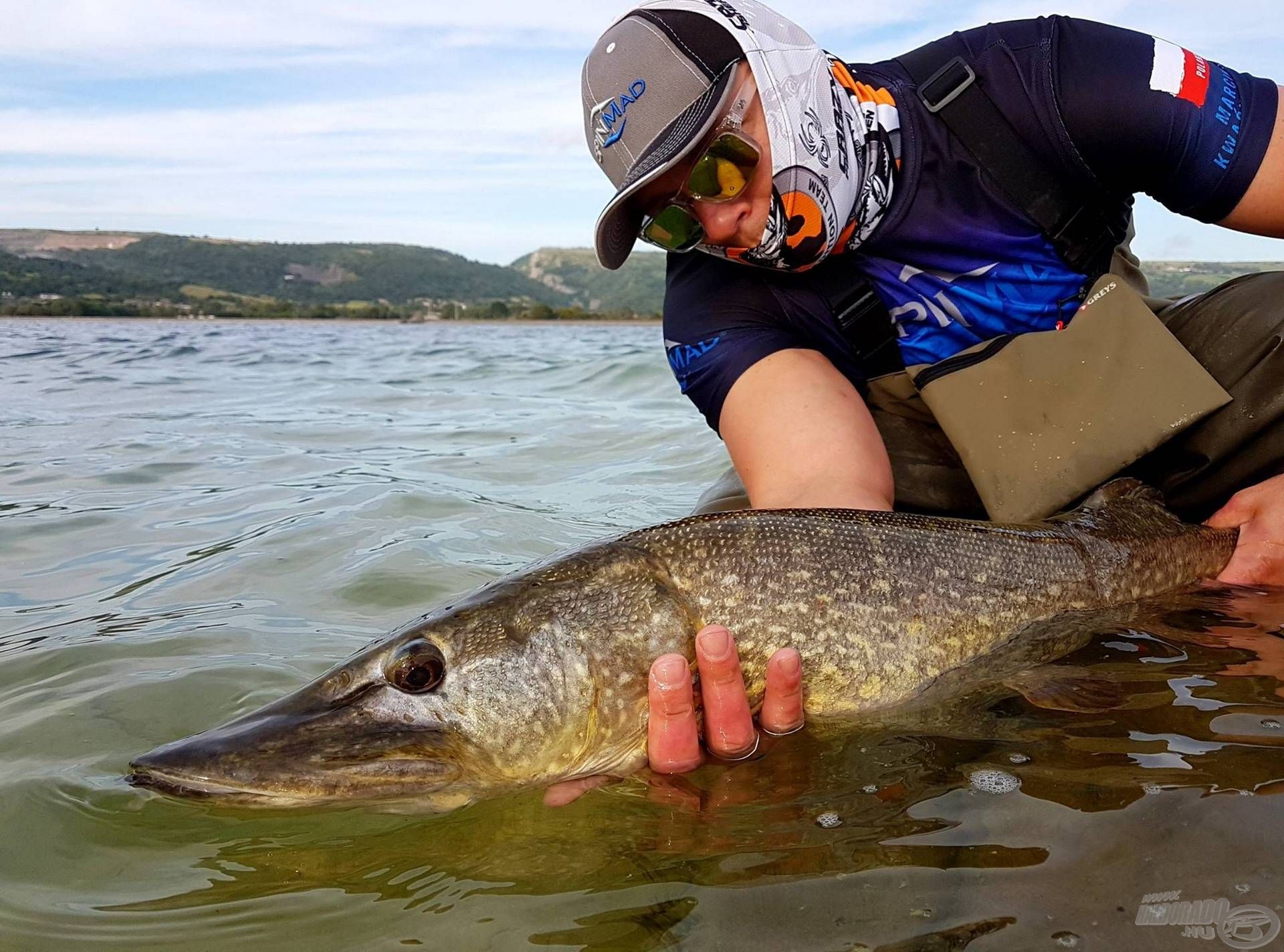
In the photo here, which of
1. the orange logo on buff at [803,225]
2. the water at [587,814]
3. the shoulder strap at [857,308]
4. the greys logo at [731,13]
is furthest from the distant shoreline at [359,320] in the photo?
the orange logo on buff at [803,225]

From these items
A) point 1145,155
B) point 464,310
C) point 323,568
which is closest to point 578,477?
point 323,568

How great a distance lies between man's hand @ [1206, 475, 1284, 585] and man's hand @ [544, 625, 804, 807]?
1.91 metres

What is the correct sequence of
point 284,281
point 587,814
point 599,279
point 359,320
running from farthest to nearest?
point 599,279 → point 284,281 → point 359,320 → point 587,814

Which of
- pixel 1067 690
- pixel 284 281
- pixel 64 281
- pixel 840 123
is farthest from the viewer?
pixel 284 281

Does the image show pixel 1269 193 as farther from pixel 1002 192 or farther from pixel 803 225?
Result: pixel 803 225

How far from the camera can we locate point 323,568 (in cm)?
494

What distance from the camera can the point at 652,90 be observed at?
3225 millimetres

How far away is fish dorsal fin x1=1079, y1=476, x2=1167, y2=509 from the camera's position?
3.43 m

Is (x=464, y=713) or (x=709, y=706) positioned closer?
(x=464, y=713)

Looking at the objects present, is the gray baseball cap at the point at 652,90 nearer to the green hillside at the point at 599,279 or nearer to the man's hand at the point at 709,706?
the man's hand at the point at 709,706

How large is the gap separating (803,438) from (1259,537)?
1.65 m

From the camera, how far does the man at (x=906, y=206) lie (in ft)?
10.7

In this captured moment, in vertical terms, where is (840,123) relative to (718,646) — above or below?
above

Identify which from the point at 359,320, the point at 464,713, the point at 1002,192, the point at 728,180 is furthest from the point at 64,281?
the point at 464,713
